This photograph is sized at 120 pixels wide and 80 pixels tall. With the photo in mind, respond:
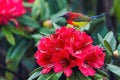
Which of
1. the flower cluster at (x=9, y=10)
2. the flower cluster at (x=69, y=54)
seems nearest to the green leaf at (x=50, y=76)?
the flower cluster at (x=69, y=54)

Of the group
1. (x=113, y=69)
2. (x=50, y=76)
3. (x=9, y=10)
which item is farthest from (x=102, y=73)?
(x=9, y=10)

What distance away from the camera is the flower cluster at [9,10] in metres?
1.96

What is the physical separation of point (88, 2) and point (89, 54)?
1.51 m

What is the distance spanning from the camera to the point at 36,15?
7.27 feet

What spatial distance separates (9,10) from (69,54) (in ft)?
3.09

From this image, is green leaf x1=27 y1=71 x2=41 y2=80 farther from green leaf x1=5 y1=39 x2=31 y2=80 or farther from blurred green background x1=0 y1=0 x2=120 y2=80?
green leaf x1=5 y1=39 x2=31 y2=80

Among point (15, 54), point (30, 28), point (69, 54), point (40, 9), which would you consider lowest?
point (15, 54)

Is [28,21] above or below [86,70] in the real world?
below

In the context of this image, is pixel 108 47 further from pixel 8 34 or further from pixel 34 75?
pixel 8 34

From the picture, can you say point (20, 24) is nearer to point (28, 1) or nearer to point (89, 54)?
point (28, 1)

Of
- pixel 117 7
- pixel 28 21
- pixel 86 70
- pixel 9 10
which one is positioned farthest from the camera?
pixel 117 7

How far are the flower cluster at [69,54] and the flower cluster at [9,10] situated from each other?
0.84m

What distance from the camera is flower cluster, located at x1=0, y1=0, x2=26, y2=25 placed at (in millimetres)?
1959

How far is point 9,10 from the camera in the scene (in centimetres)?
200
